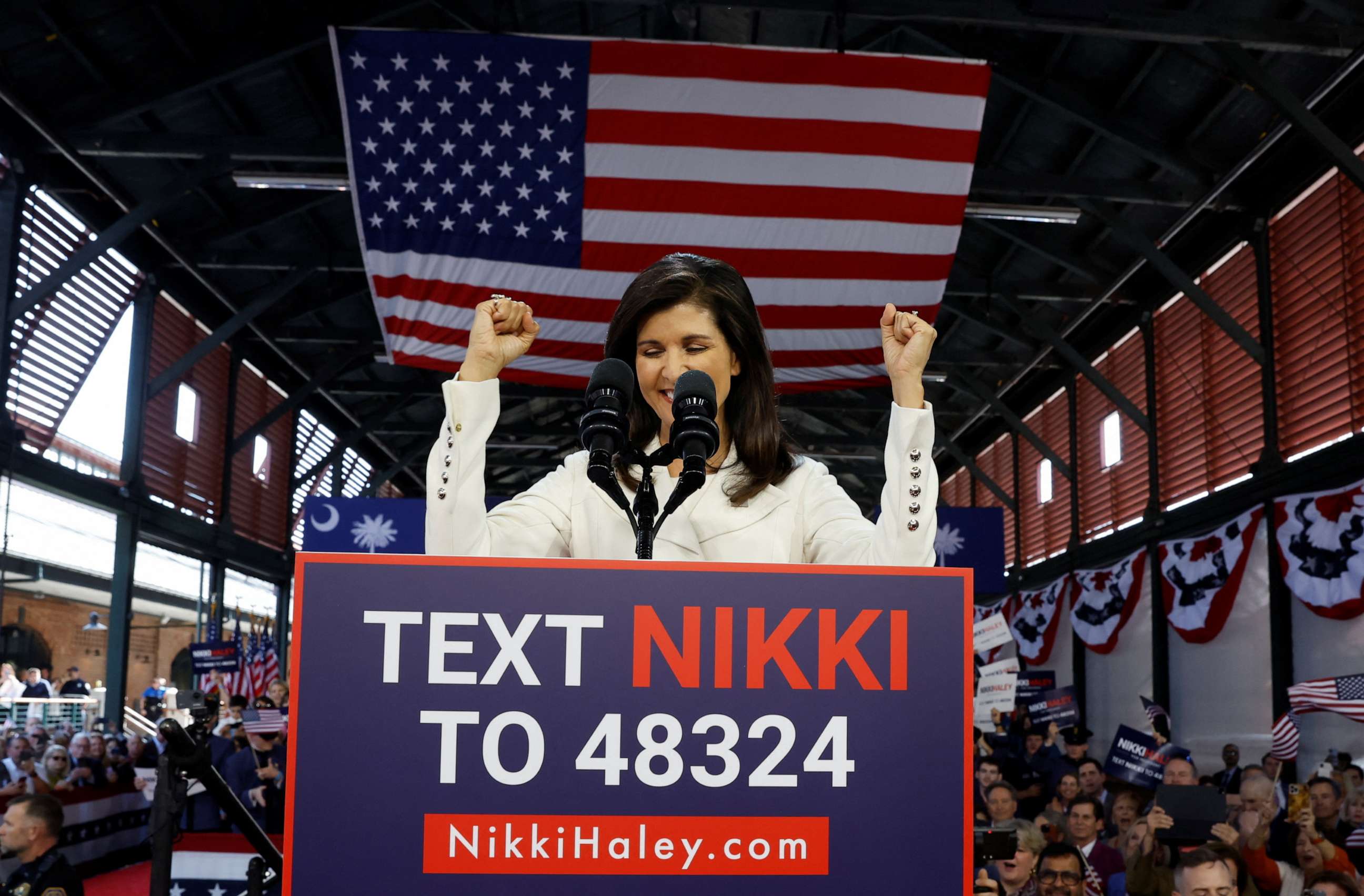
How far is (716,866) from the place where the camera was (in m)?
1.27

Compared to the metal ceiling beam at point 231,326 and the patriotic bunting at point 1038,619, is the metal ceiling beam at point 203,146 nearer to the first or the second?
the metal ceiling beam at point 231,326

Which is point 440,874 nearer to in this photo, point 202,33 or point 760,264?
point 760,264

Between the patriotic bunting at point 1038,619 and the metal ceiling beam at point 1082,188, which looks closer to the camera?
the metal ceiling beam at point 1082,188

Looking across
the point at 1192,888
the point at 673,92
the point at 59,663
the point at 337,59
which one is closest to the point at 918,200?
the point at 673,92

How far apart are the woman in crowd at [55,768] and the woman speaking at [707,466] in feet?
30.4

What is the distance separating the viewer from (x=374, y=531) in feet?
38.0

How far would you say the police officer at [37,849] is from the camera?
597cm

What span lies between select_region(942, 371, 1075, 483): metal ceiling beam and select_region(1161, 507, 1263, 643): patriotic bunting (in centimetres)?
338

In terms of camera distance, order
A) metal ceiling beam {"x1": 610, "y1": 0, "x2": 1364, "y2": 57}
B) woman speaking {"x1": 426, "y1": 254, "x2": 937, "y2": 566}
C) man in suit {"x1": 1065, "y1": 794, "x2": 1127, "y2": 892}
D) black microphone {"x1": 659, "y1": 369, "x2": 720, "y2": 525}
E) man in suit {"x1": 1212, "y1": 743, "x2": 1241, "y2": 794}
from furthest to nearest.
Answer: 1. man in suit {"x1": 1212, "y1": 743, "x2": 1241, "y2": 794}
2. metal ceiling beam {"x1": 610, "y1": 0, "x2": 1364, "y2": 57}
3. man in suit {"x1": 1065, "y1": 794, "x2": 1127, "y2": 892}
4. woman speaking {"x1": 426, "y1": 254, "x2": 937, "y2": 566}
5. black microphone {"x1": 659, "y1": 369, "x2": 720, "y2": 525}

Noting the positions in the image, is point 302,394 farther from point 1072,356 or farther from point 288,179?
point 1072,356

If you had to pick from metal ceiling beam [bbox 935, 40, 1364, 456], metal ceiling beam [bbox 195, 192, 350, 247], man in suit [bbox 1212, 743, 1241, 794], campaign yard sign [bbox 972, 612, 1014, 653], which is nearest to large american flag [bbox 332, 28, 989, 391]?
metal ceiling beam [bbox 935, 40, 1364, 456]

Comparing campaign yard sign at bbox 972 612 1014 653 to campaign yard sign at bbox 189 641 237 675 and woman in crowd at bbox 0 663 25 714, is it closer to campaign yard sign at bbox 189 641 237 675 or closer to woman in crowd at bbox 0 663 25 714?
campaign yard sign at bbox 189 641 237 675

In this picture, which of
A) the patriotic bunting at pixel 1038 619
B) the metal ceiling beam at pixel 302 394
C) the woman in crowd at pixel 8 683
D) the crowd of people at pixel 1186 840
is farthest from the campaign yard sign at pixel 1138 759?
the metal ceiling beam at pixel 302 394

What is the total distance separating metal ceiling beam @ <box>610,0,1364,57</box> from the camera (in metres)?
8.27
